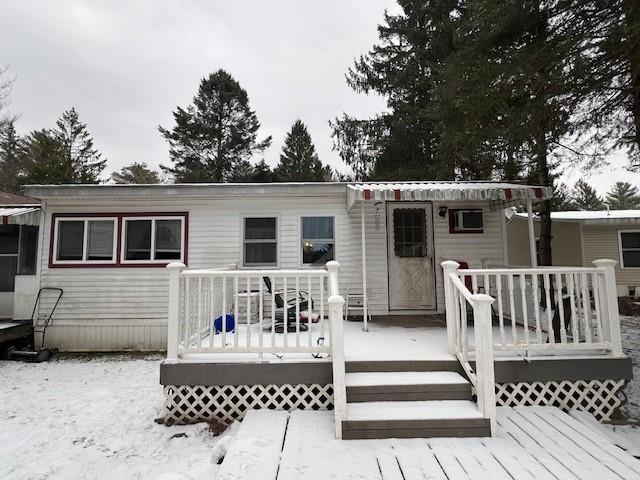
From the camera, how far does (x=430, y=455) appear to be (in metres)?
2.54

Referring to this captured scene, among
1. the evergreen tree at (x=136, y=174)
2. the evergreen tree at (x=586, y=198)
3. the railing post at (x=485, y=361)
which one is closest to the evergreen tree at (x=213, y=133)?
the evergreen tree at (x=136, y=174)

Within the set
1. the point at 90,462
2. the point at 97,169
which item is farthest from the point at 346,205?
the point at 97,169

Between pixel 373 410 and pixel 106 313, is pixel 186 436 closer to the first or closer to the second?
pixel 373 410

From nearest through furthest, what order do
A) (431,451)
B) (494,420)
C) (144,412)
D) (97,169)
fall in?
1. (431,451)
2. (494,420)
3. (144,412)
4. (97,169)

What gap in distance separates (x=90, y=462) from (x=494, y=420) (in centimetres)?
371

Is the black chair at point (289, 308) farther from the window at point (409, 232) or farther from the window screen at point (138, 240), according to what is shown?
the window screen at point (138, 240)

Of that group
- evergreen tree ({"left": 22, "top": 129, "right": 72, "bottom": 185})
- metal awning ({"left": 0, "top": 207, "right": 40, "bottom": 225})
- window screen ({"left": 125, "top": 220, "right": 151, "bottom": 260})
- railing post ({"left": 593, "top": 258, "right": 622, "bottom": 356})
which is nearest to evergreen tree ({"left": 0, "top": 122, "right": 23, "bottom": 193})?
evergreen tree ({"left": 22, "top": 129, "right": 72, "bottom": 185})

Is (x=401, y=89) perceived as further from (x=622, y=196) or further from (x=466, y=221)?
(x=622, y=196)

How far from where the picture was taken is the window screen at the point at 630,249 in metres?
11.9

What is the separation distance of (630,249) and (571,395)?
39.6ft

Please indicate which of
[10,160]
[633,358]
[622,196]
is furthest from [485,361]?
[622,196]

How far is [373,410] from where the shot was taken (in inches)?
118

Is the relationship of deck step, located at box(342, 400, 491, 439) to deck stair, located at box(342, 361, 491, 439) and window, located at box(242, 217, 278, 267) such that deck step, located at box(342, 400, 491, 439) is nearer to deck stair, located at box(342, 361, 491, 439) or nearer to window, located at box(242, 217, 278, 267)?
deck stair, located at box(342, 361, 491, 439)

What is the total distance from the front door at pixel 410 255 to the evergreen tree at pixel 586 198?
3246cm
